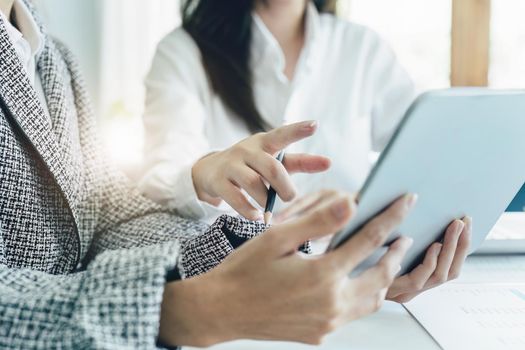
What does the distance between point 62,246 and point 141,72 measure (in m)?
2.53

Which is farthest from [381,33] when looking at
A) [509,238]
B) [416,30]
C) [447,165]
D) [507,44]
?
Result: [447,165]

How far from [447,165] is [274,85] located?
0.86m

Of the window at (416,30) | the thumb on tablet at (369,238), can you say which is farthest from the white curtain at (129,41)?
the thumb on tablet at (369,238)

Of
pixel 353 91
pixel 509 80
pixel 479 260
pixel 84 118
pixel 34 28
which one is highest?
pixel 34 28

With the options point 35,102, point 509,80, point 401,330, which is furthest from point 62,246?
point 509,80

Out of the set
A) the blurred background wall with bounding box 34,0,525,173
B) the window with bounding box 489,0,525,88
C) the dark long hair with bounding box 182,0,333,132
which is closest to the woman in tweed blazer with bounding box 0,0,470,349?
the dark long hair with bounding box 182,0,333,132

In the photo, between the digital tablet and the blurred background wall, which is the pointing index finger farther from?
the blurred background wall

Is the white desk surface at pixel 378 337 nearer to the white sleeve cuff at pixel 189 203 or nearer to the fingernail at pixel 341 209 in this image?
the fingernail at pixel 341 209

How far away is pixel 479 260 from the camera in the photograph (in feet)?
2.78

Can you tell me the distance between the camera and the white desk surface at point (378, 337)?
0.56 meters

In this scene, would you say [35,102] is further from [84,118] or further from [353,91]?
[353,91]

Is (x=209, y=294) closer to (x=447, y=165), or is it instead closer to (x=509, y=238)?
(x=447, y=165)

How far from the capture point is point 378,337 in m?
0.58

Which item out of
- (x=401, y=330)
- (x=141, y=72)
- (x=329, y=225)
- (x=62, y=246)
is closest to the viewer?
(x=329, y=225)
